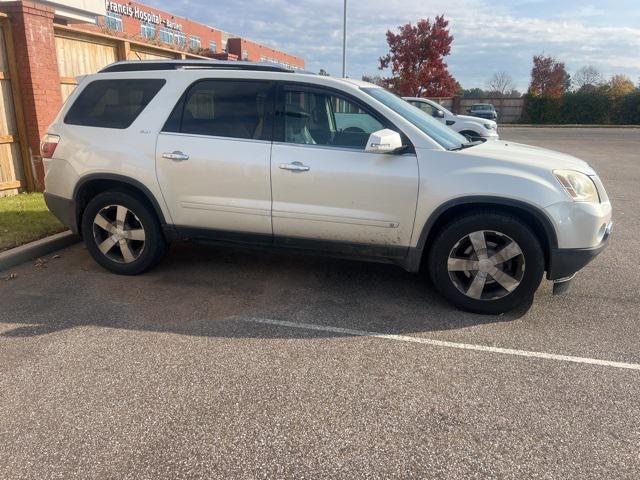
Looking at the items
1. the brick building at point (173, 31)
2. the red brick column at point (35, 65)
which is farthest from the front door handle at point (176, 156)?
the brick building at point (173, 31)

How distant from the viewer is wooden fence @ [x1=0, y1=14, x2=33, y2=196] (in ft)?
24.3

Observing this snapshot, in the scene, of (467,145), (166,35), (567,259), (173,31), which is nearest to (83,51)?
(467,145)

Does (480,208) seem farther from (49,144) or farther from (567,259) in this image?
(49,144)

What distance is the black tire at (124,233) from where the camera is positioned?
16.0 ft

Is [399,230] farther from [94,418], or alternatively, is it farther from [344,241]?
[94,418]

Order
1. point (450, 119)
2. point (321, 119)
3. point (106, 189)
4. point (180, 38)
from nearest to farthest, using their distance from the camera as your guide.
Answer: point (321, 119) < point (106, 189) < point (450, 119) < point (180, 38)

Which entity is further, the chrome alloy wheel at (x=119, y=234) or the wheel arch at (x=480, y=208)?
the chrome alloy wheel at (x=119, y=234)

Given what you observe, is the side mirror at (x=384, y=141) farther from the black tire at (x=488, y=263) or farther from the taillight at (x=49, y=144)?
the taillight at (x=49, y=144)

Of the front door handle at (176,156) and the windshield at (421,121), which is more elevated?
the windshield at (421,121)

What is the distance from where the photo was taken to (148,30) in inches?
1506

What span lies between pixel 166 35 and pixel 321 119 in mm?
40942

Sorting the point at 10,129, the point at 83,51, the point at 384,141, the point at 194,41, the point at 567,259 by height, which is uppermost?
the point at 194,41

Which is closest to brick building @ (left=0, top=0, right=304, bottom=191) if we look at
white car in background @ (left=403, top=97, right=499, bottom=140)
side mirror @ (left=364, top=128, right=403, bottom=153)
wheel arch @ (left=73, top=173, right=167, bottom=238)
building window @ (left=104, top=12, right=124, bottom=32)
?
wheel arch @ (left=73, top=173, right=167, bottom=238)

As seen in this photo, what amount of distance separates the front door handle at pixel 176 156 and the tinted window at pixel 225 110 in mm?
222
